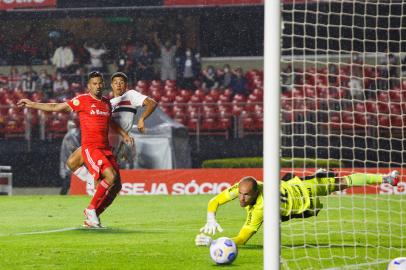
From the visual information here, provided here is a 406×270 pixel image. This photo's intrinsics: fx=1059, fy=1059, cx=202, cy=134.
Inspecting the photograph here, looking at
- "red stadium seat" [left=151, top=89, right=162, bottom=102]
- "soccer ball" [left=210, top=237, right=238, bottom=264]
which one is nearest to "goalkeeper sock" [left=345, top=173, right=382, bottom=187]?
"soccer ball" [left=210, top=237, right=238, bottom=264]

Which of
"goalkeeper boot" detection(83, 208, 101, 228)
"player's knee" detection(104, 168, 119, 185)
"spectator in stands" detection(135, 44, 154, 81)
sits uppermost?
"spectator in stands" detection(135, 44, 154, 81)

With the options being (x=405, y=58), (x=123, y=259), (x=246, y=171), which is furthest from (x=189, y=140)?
(x=123, y=259)

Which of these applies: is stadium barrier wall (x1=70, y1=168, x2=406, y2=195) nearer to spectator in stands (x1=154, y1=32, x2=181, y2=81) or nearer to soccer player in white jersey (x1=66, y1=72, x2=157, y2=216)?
soccer player in white jersey (x1=66, y1=72, x2=157, y2=216)

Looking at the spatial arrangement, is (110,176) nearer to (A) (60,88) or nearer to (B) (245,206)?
(B) (245,206)

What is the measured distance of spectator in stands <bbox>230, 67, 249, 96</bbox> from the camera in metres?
31.8

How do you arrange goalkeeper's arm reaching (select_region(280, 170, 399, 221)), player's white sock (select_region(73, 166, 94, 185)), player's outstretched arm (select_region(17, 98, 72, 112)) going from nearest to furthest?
goalkeeper's arm reaching (select_region(280, 170, 399, 221))
player's outstretched arm (select_region(17, 98, 72, 112))
player's white sock (select_region(73, 166, 94, 185))

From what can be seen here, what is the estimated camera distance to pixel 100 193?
542 inches

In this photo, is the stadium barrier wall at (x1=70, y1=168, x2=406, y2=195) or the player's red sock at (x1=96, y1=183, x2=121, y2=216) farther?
the stadium barrier wall at (x1=70, y1=168, x2=406, y2=195)

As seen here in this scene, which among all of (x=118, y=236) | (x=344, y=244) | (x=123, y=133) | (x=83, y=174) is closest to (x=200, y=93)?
(x=83, y=174)

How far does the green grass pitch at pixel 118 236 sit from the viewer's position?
32.8 feet

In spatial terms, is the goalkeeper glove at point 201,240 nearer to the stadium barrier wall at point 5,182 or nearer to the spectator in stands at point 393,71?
the stadium barrier wall at point 5,182

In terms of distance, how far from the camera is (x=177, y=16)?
3491cm

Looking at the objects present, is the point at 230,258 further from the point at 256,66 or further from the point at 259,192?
the point at 256,66

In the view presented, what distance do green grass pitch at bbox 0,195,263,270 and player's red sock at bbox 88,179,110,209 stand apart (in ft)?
1.11
